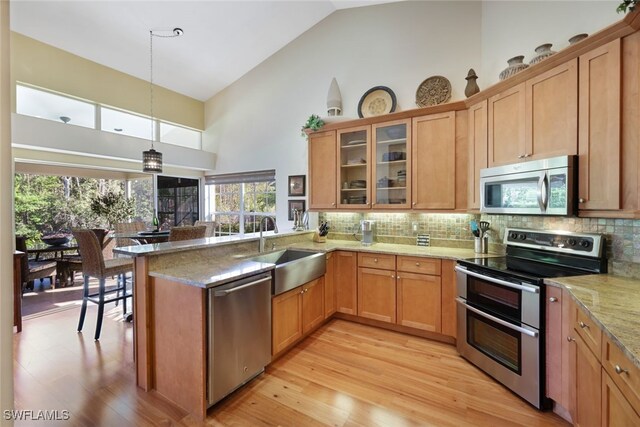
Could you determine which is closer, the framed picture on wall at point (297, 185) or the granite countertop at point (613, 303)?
the granite countertop at point (613, 303)

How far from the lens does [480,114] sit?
2.73 meters

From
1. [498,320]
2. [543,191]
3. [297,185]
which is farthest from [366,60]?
[498,320]

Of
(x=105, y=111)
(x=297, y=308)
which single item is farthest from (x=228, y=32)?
(x=297, y=308)

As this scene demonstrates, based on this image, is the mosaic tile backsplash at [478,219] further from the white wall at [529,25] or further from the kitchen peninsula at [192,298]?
the white wall at [529,25]

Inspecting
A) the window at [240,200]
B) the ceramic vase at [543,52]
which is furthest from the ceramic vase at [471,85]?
the window at [240,200]

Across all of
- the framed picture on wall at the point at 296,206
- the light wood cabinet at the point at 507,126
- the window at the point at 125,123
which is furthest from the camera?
the framed picture on wall at the point at 296,206

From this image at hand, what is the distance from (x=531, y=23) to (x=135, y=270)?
4.13 meters

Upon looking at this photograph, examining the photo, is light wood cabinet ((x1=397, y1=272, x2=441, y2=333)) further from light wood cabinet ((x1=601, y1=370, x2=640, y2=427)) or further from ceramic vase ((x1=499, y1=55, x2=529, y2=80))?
ceramic vase ((x1=499, y1=55, x2=529, y2=80))

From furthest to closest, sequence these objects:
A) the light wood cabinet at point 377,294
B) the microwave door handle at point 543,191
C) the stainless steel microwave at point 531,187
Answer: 1. the light wood cabinet at point 377,294
2. the microwave door handle at point 543,191
3. the stainless steel microwave at point 531,187

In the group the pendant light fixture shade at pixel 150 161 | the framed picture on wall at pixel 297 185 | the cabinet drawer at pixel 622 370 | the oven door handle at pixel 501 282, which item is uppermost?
the pendant light fixture shade at pixel 150 161

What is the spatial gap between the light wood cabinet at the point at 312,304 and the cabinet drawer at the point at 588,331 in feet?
6.65

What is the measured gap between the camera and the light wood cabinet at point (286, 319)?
2387 millimetres

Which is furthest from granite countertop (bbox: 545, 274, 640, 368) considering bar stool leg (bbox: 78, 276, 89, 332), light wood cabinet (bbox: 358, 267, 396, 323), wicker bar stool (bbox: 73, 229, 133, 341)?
bar stool leg (bbox: 78, 276, 89, 332)

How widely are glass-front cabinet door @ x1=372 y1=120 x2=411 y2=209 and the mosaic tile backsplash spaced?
34 centimetres
